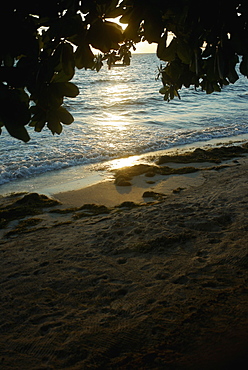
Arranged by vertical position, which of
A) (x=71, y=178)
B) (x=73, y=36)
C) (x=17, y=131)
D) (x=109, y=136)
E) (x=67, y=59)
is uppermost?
(x=73, y=36)

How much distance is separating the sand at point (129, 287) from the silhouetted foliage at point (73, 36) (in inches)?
54.2

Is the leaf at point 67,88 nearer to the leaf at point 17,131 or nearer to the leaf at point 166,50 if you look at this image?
the leaf at point 17,131

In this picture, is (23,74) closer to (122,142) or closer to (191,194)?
(191,194)

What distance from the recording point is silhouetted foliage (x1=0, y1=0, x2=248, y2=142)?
5.15ft

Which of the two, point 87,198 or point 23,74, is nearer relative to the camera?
point 23,74

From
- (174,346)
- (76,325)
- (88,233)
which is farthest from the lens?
(88,233)

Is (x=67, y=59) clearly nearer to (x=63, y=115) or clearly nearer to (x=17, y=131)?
(x=63, y=115)

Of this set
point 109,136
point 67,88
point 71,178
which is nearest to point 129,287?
point 67,88

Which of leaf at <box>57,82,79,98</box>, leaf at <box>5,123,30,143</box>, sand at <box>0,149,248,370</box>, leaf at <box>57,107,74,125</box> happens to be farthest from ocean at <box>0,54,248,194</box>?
leaf at <box>5,123,30,143</box>

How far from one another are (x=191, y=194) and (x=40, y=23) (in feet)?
12.3

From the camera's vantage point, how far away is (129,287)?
2.84 m

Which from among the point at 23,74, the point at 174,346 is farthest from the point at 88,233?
the point at 23,74

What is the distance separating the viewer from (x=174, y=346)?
2189 millimetres

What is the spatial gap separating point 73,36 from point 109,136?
9.03 m
